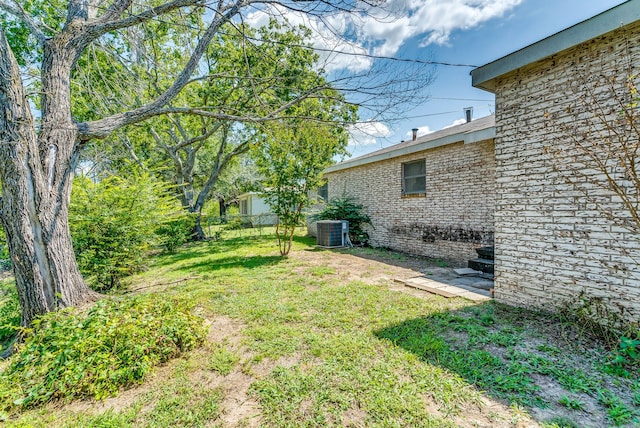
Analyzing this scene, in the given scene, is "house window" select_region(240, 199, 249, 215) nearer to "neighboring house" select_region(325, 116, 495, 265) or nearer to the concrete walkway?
"neighboring house" select_region(325, 116, 495, 265)

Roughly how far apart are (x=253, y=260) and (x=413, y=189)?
208 inches

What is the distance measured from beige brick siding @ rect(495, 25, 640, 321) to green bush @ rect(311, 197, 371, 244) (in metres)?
6.49

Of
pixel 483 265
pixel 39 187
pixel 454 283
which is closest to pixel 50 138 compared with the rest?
pixel 39 187

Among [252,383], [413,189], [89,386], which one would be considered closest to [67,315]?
[89,386]

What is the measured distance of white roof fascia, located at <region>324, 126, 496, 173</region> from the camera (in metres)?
6.16

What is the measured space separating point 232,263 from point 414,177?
596 cm

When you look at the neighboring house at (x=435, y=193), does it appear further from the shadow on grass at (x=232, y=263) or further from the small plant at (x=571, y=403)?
the small plant at (x=571, y=403)

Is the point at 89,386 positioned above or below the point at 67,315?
below

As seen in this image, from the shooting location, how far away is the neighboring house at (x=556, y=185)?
300 cm

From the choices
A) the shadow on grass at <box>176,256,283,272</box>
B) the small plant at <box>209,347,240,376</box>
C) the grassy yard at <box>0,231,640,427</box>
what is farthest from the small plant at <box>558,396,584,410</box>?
the shadow on grass at <box>176,256,283,272</box>

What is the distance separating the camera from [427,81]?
14.6 ft

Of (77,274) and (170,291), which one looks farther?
(170,291)

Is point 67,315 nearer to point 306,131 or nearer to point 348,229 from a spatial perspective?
point 306,131

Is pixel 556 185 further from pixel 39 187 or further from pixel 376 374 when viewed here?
pixel 39 187
